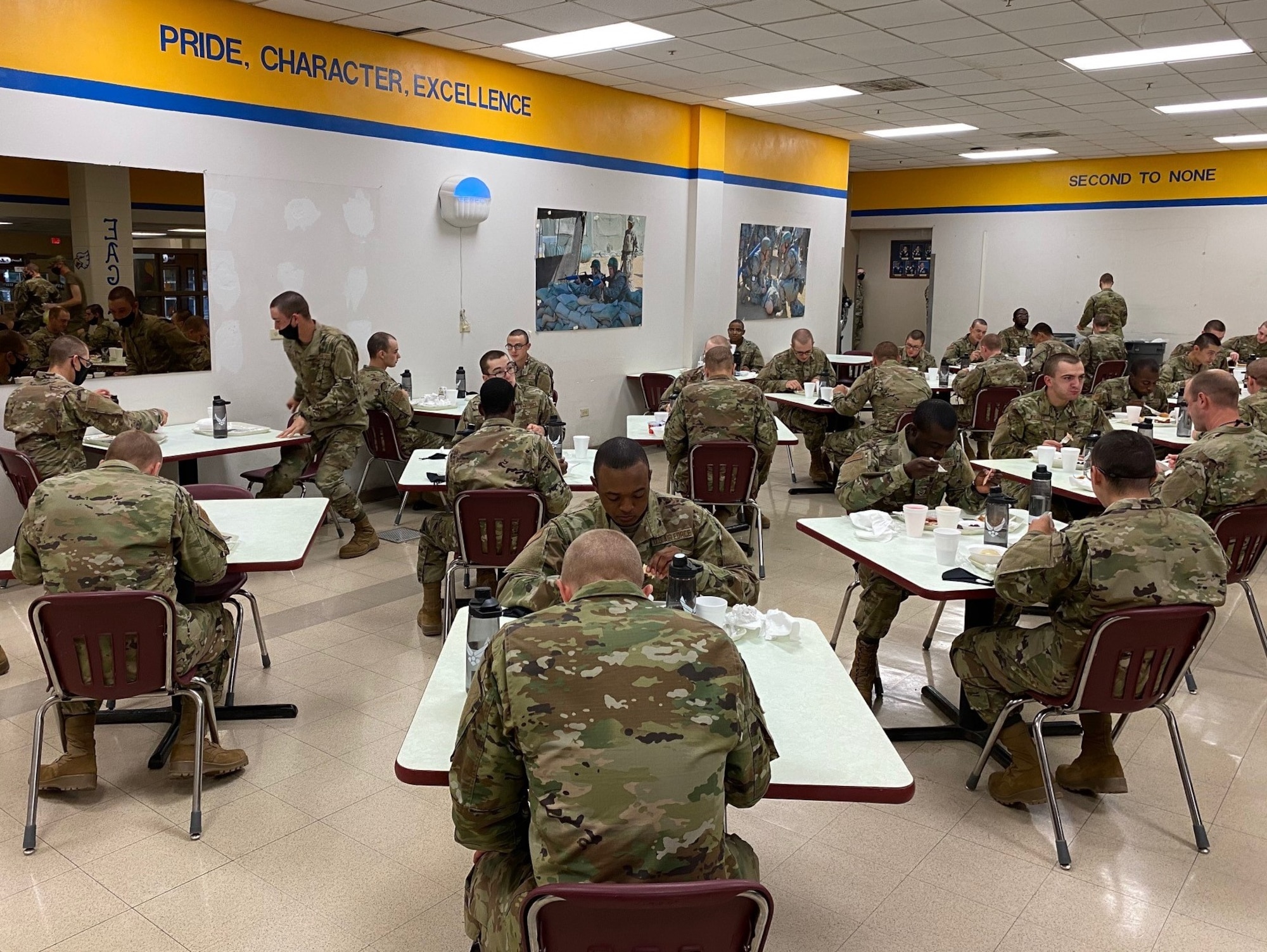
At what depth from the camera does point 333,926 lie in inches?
110

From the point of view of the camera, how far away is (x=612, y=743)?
1.71m

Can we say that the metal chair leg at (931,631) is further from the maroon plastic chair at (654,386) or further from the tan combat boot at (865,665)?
the maroon plastic chair at (654,386)

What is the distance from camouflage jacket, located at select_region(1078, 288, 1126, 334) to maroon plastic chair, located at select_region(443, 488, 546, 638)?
11506 mm

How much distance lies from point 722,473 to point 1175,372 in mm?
5837

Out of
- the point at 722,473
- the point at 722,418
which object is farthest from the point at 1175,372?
the point at 722,473

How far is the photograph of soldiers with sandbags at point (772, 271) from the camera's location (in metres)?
11.6

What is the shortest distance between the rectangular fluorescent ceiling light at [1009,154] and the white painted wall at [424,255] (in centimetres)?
367

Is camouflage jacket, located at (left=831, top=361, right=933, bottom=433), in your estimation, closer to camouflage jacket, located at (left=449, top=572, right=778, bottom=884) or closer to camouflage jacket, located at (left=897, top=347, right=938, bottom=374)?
camouflage jacket, located at (left=897, top=347, right=938, bottom=374)

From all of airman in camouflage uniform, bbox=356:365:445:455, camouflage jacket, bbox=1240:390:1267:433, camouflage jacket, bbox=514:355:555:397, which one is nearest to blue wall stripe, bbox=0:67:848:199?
airman in camouflage uniform, bbox=356:365:445:455

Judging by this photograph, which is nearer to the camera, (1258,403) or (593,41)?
(1258,403)

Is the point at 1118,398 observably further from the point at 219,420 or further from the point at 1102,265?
the point at 1102,265

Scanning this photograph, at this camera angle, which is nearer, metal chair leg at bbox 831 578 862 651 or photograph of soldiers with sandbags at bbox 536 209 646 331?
metal chair leg at bbox 831 578 862 651

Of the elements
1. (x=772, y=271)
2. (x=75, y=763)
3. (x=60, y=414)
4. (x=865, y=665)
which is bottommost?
(x=75, y=763)

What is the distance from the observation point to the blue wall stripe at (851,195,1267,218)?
13.6 m
